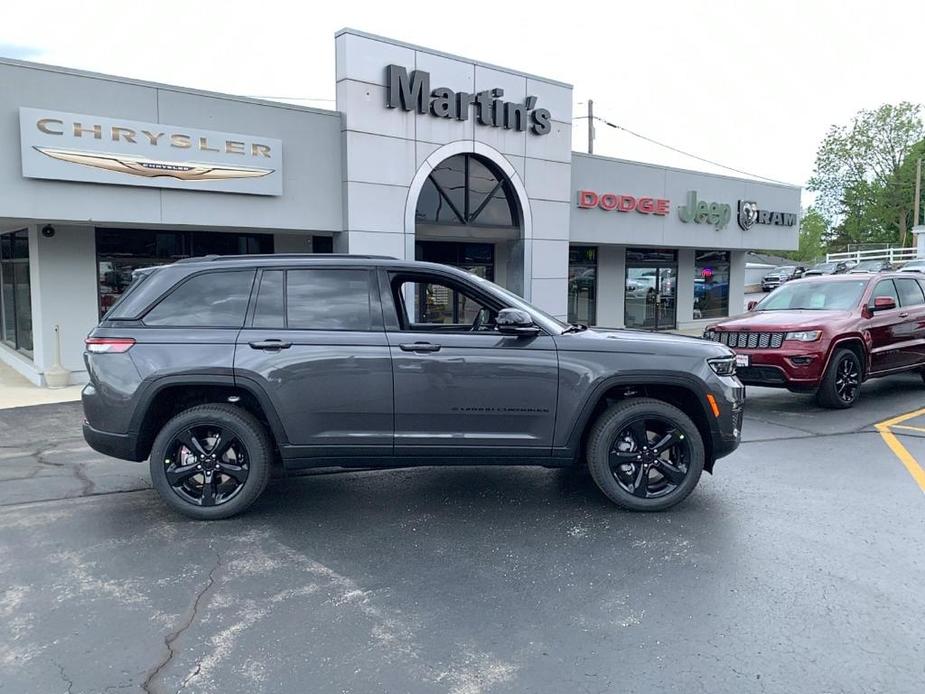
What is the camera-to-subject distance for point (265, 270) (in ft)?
17.5

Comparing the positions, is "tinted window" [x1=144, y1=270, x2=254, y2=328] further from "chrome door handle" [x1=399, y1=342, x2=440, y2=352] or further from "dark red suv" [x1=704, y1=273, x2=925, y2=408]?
"dark red suv" [x1=704, y1=273, x2=925, y2=408]

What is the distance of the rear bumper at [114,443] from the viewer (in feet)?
16.8

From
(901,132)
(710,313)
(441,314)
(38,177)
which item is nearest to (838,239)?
(901,132)

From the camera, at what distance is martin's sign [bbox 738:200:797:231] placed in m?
21.4

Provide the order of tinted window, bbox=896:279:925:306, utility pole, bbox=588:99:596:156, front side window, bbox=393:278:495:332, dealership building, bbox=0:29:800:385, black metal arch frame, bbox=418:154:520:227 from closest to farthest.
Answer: front side window, bbox=393:278:495:332 < dealership building, bbox=0:29:800:385 < tinted window, bbox=896:279:925:306 < black metal arch frame, bbox=418:154:520:227 < utility pole, bbox=588:99:596:156

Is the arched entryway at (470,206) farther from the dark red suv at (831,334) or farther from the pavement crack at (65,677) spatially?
the pavement crack at (65,677)

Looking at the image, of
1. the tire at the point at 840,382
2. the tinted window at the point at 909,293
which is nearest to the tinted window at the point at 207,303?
the tire at the point at 840,382

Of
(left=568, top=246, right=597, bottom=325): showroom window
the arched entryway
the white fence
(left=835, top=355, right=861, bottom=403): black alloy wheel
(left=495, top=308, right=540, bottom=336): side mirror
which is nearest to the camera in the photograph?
(left=495, top=308, right=540, bottom=336): side mirror

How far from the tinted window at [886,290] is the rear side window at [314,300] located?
26.3 ft

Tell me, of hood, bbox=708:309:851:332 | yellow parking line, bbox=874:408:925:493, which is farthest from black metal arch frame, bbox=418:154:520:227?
yellow parking line, bbox=874:408:925:493

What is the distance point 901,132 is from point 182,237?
2983 inches

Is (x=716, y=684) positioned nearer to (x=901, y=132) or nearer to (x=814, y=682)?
(x=814, y=682)

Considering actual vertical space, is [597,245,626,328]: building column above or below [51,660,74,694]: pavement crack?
above

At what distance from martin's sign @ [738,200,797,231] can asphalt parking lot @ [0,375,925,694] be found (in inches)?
641
